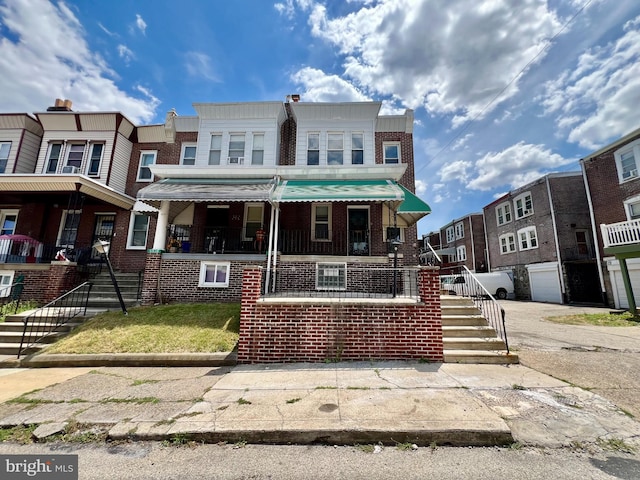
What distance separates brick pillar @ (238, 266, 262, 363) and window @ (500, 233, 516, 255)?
Answer: 2608 centimetres

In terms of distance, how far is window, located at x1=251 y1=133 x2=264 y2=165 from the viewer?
12.8 m

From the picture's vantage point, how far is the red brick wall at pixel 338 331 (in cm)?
576

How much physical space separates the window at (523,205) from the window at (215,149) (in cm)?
2419

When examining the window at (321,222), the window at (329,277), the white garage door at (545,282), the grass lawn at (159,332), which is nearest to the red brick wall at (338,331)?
the grass lawn at (159,332)

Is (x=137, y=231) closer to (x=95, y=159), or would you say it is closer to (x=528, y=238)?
(x=95, y=159)

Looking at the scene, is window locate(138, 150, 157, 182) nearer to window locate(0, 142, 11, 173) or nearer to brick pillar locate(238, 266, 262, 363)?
window locate(0, 142, 11, 173)

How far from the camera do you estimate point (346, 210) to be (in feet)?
40.5

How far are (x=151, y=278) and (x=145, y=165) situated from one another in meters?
8.19

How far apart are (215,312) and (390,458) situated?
6543mm

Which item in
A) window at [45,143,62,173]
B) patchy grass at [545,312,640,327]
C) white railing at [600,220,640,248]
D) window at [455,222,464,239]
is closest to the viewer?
patchy grass at [545,312,640,327]

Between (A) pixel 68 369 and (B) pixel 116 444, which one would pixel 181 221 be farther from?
→ (B) pixel 116 444

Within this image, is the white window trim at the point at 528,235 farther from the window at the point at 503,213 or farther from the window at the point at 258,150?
the window at the point at 258,150

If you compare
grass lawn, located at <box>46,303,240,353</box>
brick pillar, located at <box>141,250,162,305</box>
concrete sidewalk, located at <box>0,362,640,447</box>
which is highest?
brick pillar, located at <box>141,250,162,305</box>

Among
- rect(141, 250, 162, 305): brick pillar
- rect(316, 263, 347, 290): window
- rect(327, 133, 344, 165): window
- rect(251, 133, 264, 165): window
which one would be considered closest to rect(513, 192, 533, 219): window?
rect(327, 133, 344, 165): window
